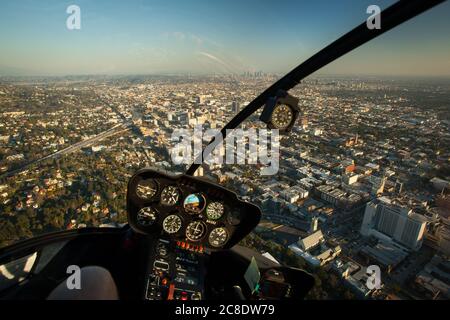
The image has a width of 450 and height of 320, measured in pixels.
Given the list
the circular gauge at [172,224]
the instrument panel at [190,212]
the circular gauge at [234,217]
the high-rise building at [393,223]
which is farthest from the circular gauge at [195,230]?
the high-rise building at [393,223]

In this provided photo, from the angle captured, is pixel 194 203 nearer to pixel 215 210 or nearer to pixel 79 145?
pixel 215 210

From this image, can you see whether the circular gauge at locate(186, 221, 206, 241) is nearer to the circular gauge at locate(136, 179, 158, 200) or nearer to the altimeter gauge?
the altimeter gauge

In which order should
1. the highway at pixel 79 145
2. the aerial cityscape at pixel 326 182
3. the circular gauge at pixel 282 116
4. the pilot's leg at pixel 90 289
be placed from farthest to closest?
the highway at pixel 79 145, the aerial cityscape at pixel 326 182, the circular gauge at pixel 282 116, the pilot's leg at pixel 90 289

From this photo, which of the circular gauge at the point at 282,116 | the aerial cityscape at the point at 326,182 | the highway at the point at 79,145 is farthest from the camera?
the highway at the point at 79,145

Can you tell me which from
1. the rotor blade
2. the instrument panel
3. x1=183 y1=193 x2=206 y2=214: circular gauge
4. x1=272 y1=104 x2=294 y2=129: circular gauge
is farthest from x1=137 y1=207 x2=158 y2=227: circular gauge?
x1=272 y1=104 x2=294 y2=129: circular gauge

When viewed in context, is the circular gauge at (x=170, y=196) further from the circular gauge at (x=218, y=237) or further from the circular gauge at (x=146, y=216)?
the circular gauge at (x=218, y=237)


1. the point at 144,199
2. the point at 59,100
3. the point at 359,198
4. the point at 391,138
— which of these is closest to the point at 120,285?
the point at 144,199
